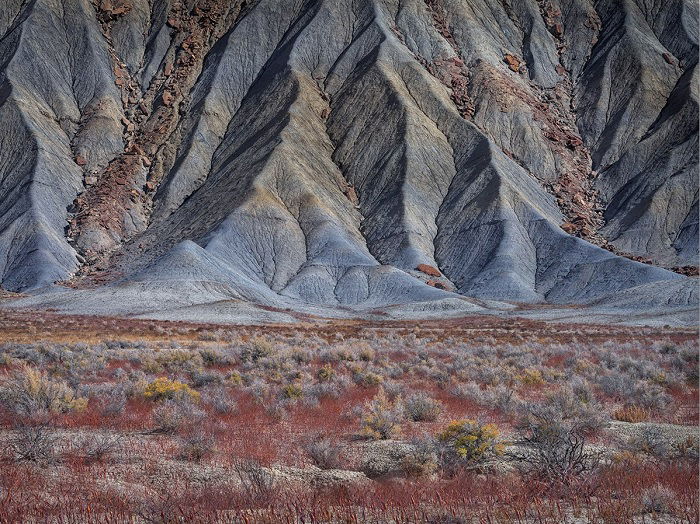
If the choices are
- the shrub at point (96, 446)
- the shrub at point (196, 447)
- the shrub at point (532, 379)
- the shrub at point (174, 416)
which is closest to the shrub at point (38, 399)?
the shrub at point (174, 416)

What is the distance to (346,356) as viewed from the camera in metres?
22.9

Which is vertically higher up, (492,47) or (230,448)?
(492,47)

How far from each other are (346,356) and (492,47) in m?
110

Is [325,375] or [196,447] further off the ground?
[196,447]

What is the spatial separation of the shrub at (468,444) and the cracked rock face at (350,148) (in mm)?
59471

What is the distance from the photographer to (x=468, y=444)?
9820 mm

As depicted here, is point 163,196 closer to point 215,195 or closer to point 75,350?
point 215,195

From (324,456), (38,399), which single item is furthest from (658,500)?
(38,399)

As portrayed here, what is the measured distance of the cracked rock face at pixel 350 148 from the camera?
278 feet

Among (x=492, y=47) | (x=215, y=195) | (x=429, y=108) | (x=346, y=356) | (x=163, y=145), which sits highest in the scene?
(x=492, y=47)

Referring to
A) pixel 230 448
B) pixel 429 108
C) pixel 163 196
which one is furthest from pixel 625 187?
pixel 230 448

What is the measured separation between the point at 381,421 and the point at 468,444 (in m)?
1.98

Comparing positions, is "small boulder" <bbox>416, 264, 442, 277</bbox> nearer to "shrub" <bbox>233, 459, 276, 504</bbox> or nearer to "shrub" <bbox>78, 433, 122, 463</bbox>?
"shrub" <bbox>78, 433, 122, 463</bbox>

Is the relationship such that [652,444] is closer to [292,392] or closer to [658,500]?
[658,500]
